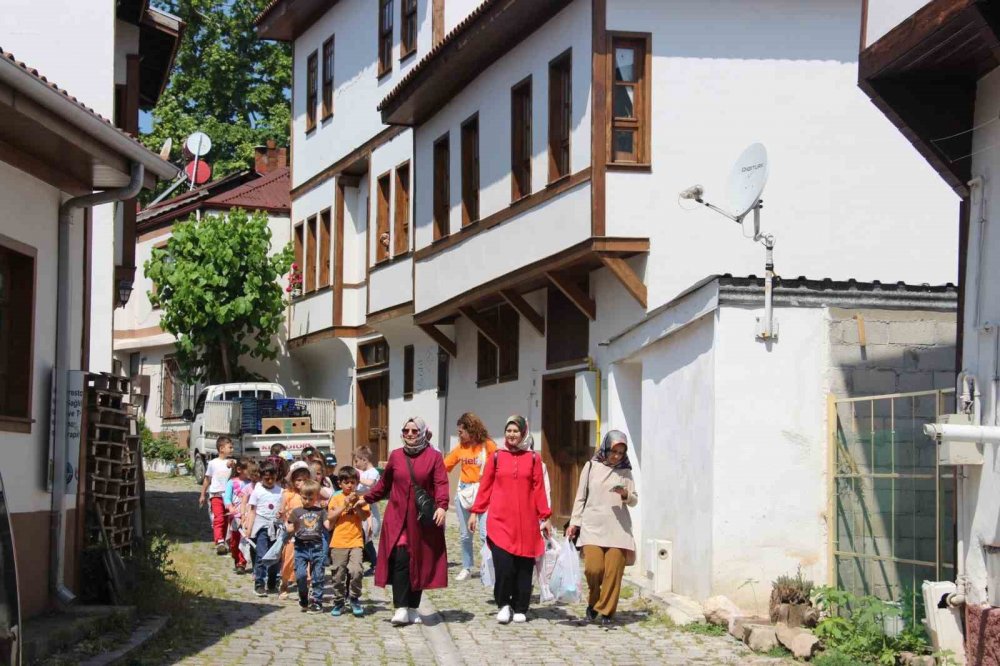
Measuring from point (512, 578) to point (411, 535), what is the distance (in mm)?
1025

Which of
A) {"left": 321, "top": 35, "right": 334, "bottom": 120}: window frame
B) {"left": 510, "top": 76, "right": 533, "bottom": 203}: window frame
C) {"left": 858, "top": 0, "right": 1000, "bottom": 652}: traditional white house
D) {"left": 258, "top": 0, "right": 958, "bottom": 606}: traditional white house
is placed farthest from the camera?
{"left": 321, "top": 35, "right": 334, "bottom": 120}: window frame

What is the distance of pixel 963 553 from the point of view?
10266 mm

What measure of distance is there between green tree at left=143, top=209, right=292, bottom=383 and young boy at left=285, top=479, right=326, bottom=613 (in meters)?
21.6

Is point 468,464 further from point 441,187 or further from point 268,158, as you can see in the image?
point 268,158

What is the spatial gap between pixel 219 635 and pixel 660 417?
17.2 ft

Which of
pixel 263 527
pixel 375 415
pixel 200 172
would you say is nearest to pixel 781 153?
pixel 263 527

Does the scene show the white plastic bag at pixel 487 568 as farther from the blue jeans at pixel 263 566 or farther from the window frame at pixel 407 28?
the window frame at pixel 407 28

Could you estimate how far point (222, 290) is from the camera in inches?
1435

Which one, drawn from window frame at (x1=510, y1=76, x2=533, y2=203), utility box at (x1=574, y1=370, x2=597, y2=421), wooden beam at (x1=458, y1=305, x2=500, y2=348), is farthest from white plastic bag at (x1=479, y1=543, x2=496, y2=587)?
wooden beam at (x1=458, y1=305, x2=500, y2=348)

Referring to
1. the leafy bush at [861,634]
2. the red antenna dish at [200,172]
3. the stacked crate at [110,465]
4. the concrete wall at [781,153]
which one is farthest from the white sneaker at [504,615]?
the red antenna dish at [200,172]

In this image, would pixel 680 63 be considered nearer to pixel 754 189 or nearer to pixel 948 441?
pixel 754 189

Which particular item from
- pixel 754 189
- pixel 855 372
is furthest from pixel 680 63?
pixel 855 372

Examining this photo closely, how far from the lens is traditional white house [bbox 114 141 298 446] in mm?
41000

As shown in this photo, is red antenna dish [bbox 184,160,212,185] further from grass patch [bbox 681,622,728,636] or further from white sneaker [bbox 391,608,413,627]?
grass patch [bbox 681,622,728,636]
